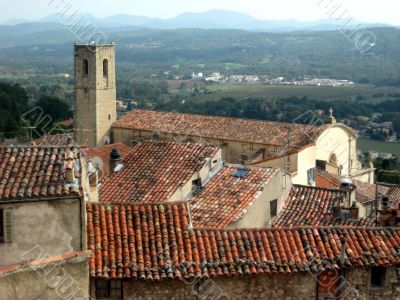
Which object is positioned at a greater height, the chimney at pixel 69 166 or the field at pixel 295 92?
the chimney at pixel 69 166

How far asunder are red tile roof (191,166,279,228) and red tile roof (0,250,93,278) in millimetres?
5987

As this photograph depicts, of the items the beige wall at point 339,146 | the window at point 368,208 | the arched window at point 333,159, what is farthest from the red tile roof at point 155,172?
the arched window at point 333,159

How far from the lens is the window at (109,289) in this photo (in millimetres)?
12164

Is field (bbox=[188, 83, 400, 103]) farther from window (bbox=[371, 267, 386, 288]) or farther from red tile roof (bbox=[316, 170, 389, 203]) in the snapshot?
window (bbox=[371, 267, 386, 288])

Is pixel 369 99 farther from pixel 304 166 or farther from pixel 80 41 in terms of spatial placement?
pixel 304 166

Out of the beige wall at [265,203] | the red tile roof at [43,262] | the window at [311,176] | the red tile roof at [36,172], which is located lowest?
the window at [311,176]

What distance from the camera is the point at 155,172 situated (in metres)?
21.0

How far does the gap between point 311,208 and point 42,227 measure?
419 inches

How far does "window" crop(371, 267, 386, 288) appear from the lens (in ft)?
42.1

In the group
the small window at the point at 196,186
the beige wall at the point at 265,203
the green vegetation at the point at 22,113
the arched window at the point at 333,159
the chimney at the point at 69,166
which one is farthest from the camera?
the green vegetation at the point at 22,113

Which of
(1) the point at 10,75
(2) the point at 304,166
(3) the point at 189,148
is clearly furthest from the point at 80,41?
(1) the point at 10,75

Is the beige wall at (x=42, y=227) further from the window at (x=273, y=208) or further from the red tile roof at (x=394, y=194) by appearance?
the red tile roof at (x=394, y=194)

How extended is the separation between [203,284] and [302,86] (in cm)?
15769

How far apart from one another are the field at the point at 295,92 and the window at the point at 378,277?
12177 cm
